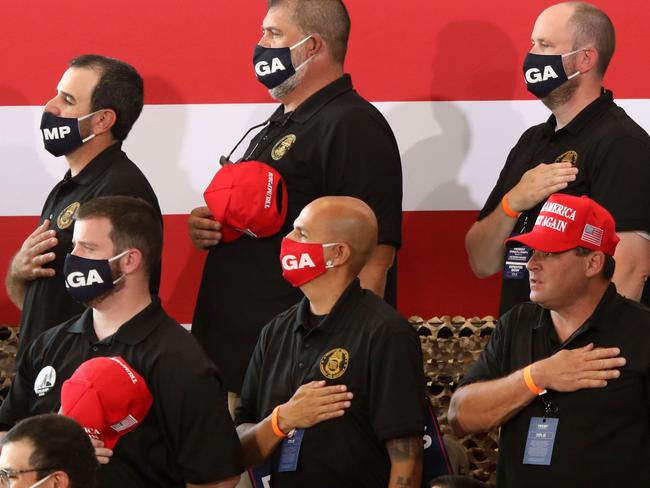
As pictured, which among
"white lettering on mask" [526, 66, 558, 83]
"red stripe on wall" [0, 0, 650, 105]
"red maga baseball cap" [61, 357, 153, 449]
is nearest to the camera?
"red maga baseball cap" [61, 357, 153, 449]

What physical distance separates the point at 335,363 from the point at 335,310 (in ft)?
0.48

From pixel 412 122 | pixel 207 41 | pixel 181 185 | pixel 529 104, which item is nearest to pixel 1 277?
pixel 181 185

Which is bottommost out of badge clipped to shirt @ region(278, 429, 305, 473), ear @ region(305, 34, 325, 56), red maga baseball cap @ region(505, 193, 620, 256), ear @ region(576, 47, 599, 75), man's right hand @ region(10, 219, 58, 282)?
badge clipped to shirt @ region(278, 429, 305, 473)

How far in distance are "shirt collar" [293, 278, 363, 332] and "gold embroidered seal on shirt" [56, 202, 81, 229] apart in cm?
94

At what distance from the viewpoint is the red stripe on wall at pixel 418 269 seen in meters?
5.23

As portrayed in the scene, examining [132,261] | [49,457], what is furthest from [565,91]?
[49,457]

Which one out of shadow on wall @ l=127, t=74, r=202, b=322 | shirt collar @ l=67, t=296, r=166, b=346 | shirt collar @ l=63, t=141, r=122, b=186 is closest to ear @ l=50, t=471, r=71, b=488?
shirt collar @ l=67, t=296, r=166, b=346

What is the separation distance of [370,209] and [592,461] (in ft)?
2.98

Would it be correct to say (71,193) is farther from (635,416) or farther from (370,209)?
(635,416)

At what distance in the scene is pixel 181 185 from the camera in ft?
17.3

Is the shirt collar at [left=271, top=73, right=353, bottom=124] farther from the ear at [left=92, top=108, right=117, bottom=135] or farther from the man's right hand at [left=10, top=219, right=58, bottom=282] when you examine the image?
the man's right hand at [left=10, top=219, right=58, bottom=282]

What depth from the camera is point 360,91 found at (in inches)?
205

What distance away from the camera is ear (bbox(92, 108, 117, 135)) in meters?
4.61

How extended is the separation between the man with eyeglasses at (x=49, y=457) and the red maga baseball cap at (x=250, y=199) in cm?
112
